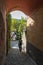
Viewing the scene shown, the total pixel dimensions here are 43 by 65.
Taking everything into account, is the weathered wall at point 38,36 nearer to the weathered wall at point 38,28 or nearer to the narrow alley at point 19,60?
the weathered wall at point 38,28

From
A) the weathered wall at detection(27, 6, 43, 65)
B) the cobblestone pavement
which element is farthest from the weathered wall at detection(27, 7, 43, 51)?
the cobblestone pavement

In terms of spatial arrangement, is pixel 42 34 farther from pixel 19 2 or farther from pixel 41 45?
pixel 19 2

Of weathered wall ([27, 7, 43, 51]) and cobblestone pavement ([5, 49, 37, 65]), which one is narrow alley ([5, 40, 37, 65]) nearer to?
cobblestone pavement ([5, 49, 37, 65])

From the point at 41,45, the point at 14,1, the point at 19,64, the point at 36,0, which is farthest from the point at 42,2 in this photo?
the point at 19,64

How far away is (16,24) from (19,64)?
1597 centimetres

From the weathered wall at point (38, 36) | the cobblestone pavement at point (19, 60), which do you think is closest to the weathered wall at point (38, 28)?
the weathered wall at point (38, 36)

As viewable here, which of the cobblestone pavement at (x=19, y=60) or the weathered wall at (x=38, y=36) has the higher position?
the weathered wall at (x=38, y=36)

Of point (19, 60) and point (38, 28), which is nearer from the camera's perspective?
point (38, 28)

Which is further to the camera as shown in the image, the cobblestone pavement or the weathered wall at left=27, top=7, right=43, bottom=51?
the cobblestone pavement

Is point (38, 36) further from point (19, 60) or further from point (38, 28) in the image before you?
point (19, 60)

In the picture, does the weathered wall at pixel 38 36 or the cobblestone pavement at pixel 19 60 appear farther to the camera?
the cobblestone pavement at pixel 19 60

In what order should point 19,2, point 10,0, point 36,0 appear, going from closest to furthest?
point 36,0, point 10,0, point 19,2

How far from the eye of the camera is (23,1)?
8.25m

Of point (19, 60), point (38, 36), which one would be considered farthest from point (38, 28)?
point (19, 60)
